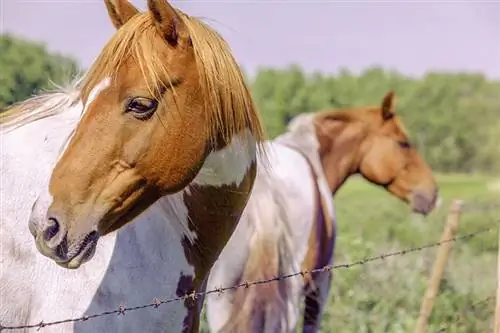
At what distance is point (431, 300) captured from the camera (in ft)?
19.7

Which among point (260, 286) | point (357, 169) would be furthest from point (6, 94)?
point (357, 169)

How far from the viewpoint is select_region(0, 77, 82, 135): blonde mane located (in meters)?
3.24

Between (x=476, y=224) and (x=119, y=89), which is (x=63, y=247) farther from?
(x=476, y=224)

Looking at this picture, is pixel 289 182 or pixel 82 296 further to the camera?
pixel 289 182

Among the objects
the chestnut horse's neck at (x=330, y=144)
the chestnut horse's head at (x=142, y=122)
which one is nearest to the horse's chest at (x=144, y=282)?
the chestnut horse's head at (x=142, y=122)

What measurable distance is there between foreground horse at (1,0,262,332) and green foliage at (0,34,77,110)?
296cm

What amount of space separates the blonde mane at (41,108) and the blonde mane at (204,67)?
41cm

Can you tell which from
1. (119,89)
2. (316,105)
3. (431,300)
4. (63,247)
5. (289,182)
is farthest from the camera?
(316,105)

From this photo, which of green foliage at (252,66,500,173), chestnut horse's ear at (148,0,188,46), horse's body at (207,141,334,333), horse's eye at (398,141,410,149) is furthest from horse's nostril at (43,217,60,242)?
green foliage at (252,66,500,173)

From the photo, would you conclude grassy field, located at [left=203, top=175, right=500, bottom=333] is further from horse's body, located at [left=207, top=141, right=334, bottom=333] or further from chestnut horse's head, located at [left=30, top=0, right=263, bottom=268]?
chestnut horse's head, located at [left=30, top=0, right=263, bottom=268]

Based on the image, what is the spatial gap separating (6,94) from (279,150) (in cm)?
188

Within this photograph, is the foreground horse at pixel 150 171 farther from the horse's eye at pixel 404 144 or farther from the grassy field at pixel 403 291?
the horse's eye at pixel 404 144

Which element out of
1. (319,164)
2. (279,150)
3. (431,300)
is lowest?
(431,300)

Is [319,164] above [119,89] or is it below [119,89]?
below
